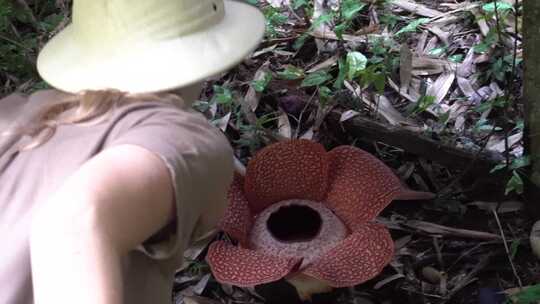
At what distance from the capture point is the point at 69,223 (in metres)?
0.94

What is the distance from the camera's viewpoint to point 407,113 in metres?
2.24

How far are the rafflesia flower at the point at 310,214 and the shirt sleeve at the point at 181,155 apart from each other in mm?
521

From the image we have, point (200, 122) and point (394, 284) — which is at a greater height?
point (200, 122)

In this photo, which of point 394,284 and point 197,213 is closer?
point 197,213

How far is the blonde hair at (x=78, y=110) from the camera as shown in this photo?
114 centimetres

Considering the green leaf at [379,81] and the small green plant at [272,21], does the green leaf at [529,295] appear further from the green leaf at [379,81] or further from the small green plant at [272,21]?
the small green plant at [272,21]

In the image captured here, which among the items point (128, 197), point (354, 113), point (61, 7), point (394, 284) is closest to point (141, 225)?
point (128, 197)

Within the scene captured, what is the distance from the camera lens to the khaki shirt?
1.05 m

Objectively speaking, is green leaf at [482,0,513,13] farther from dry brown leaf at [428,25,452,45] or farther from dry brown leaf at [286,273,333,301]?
dry brown leaf at [286,273,333,301]

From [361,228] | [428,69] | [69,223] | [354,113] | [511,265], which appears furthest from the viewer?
[428,69]

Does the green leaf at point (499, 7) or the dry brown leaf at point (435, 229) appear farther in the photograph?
the green leaf at point (499, 7)

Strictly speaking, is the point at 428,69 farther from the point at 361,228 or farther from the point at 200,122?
the point at 200,122

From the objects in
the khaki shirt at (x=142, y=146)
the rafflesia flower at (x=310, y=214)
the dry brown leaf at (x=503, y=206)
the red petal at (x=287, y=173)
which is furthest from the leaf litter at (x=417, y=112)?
the khaki shirt at (x=142, y=146)

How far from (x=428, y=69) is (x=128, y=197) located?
1653 mm
